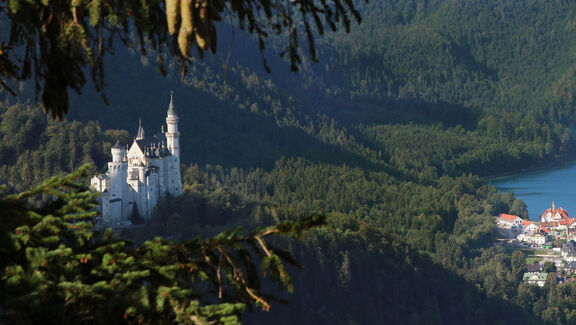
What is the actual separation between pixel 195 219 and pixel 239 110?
213 ft

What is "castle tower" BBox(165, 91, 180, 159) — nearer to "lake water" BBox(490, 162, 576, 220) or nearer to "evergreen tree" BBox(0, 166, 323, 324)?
"lake water" BBox(490, 162, 576, 220)

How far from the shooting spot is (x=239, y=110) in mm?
117875

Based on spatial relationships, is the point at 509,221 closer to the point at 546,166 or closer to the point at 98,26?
the point at 546,166

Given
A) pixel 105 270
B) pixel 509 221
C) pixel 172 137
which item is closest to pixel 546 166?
pixel 509 221

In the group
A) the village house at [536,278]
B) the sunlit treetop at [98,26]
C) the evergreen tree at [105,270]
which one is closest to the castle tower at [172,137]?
the village house at [536,278]

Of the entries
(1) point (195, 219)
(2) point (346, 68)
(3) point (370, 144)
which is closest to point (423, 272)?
(1) point (195, 219)

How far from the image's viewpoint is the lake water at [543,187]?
10050cm

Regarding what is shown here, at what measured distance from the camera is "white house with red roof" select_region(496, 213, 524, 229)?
279ft

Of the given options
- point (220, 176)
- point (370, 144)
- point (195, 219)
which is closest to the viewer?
point (195, 219)

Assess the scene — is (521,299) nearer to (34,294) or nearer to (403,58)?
(34,294)

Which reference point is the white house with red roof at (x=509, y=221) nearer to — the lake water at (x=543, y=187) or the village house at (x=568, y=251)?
the lake water at (x=543, y=187)

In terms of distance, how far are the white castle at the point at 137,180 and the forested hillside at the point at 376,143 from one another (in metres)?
1.05

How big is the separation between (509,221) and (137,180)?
41.4 metres

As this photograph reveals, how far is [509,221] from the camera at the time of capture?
85312 millimetres
